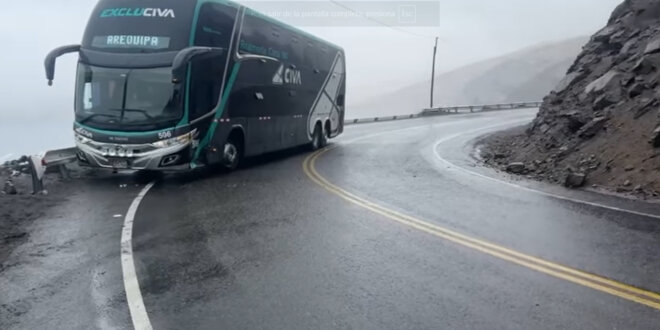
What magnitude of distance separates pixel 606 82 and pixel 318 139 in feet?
34.7

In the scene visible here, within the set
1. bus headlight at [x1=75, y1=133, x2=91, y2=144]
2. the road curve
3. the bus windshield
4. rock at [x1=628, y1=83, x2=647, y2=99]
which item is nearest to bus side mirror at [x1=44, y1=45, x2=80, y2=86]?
the bus windshield

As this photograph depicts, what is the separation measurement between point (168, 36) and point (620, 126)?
11240 mm

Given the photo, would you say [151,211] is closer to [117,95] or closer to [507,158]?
[117,95]

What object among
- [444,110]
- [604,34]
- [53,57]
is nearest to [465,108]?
[444,110]

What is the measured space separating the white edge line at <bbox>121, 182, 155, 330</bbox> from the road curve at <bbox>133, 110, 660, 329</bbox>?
0.28 feet

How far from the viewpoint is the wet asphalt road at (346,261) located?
4.71m

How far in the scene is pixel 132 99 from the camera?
12.1m

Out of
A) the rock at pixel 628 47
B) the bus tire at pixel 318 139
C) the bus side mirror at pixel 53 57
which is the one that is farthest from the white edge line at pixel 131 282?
the rock at pixel 628 47

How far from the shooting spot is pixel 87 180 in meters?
12.9

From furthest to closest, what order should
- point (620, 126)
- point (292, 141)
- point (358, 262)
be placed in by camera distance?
point (292, 141) → point (620, 126) → point (358, 262)

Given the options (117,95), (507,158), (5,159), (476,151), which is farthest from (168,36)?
(476,151)

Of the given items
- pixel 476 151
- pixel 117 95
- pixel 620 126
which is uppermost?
pixel 117 95

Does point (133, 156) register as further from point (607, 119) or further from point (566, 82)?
point (566, 82)

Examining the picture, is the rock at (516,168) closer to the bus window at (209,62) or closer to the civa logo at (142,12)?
the bus window at (209,62)
